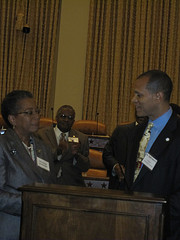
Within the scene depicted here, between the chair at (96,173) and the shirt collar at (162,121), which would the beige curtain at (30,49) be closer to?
the chair at (96,173)

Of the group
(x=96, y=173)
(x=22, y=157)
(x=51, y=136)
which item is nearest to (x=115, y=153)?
(x=51, y=136)

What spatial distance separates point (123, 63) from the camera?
10.8 metres

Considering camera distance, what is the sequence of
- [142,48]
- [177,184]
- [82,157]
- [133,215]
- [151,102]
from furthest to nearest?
[142,48] → [82,157] → [151,102] → [177,184] → [133,215]

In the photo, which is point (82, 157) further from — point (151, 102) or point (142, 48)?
point (142, 48)

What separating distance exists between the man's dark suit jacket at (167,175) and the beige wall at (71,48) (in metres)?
8.25

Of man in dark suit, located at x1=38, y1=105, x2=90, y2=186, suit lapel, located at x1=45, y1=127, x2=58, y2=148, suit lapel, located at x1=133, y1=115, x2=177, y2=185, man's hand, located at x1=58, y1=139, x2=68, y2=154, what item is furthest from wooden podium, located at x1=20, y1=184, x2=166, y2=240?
suit lapel, located at x1=45, y1=127, x2=58, y2=148

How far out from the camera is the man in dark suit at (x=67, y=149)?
5414mm

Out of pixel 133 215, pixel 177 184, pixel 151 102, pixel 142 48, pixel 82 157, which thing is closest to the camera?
pixel 133 215

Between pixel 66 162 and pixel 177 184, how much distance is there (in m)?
2.87

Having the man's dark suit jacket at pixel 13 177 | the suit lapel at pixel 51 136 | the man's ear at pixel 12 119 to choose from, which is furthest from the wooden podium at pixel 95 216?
the suit lapel at pixel 51 136

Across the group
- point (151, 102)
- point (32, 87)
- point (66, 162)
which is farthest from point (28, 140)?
point (32, 87)

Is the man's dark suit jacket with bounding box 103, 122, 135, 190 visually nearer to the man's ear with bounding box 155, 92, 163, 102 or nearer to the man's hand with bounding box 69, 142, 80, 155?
the man's hand with bounding box 69, 142, 80, 155

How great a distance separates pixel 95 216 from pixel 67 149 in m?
3.51

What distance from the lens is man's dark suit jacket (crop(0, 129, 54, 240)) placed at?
2.62 meters
